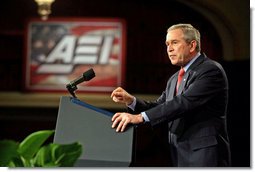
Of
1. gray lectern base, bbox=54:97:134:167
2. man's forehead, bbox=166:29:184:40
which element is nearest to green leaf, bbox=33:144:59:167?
gray lectern base, bbox=54:97:134:167

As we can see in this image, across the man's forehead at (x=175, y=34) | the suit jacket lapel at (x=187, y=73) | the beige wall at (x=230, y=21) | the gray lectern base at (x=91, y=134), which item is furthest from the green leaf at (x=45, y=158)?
the beige wall at (x=230, y=21)

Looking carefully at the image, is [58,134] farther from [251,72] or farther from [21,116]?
[251,72]

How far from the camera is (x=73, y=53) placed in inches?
80.4

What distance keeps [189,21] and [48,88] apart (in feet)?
2.30

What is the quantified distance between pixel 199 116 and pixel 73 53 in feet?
2.24

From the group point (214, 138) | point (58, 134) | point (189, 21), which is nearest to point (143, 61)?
point (189, 21)

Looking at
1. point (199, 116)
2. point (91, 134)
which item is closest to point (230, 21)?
point (199, 116)

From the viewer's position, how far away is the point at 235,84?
75.3 inches

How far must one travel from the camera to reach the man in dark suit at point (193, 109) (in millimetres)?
1608

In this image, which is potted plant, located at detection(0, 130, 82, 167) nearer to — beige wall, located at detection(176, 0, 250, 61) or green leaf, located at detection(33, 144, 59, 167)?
green leaf, located at detection(33, 144, 59, 167)

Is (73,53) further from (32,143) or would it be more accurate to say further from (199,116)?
(32,143)

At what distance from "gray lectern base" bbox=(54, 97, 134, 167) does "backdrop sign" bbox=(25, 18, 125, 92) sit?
17.8 inches

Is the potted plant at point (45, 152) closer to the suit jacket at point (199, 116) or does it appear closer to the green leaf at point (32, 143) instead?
the green leaf at point (32, 143)

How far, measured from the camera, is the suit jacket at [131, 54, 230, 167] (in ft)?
5.27
